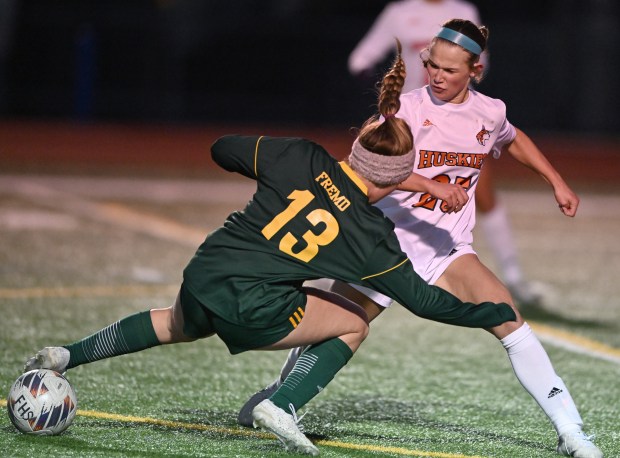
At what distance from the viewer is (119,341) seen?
4.92 m

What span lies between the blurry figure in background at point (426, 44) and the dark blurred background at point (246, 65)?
11837mm

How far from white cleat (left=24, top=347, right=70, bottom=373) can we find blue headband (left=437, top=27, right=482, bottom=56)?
77.8 inches

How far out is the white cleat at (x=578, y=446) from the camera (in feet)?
15.4

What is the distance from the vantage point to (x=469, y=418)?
5.41 meters

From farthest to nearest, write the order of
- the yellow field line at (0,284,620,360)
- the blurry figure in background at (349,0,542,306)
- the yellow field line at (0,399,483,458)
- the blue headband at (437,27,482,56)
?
the blurry figure in background at (349,0,542,306) < the yellow field line at (0,284,620,360) < the blue headband at (437,27,482,56) < the yellow field line at (0,399,483,458)

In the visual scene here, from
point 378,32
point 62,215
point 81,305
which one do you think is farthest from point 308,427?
point 62,215

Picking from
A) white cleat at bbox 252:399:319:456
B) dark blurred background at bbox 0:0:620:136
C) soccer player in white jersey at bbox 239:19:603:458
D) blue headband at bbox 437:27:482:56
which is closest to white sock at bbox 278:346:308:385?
soccer player in white jersey at bbox 239:19:603:458

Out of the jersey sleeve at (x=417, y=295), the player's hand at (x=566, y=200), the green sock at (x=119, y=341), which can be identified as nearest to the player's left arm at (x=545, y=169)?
the player's hand at (x=566, y=200)

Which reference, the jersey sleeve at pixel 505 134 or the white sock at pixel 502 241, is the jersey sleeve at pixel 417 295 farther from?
the white sock at pixel 502 241

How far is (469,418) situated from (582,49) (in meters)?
16.4

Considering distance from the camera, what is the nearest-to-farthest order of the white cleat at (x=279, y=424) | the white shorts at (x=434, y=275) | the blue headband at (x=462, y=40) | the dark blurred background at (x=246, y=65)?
the white cleat at (x=279, y=424)
the blue headband at (x=462, y=40)
the white shorts at (x=434, y=275)
the dark blurred background at (x=246, y=65)

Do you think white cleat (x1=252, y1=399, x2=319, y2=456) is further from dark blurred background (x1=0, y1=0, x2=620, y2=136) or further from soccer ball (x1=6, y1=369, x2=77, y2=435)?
dark blurred background (x1=0, y1=0, x2=620, y2=136)

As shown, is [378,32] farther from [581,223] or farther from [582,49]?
[582,49]

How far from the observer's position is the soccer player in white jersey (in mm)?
4891
